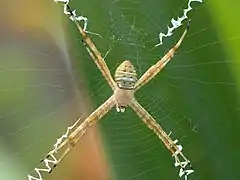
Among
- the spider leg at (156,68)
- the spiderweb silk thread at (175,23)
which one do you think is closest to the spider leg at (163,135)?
the spider leg at (156,68)

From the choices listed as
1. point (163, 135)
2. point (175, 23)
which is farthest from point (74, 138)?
point (175, 23)

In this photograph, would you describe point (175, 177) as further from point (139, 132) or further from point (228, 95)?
point (228, 95)

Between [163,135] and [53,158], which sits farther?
[163,135]

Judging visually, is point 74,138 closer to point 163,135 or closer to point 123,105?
point 123,105

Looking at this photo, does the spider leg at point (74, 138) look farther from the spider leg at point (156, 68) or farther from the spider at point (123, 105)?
the spider leg at point (156, 68)

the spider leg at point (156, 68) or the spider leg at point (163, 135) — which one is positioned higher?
the spider leg at point (156, 68)
